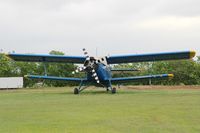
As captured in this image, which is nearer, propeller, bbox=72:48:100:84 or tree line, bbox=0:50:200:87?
propeller, bbox=72:48:100:84

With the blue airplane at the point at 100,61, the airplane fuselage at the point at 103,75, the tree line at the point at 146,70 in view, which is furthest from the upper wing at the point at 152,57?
the tree line at the point at 146,70

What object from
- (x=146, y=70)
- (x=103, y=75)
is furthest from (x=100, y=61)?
(x=146, y=70)

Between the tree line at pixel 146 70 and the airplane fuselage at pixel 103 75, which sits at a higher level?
the tree line at pixel 146 70

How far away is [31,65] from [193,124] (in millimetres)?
70955

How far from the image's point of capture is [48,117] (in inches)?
459

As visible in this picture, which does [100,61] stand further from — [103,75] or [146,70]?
[146,70]

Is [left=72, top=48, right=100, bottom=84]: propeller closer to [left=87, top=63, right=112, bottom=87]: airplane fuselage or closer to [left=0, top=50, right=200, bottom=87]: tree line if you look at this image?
[left=87, top=63, right=112, bottom=87]: airplane fuselage

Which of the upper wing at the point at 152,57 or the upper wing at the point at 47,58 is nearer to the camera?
the upper wing at the point at 152,57

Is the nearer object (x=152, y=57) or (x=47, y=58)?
(x=152, y=57)

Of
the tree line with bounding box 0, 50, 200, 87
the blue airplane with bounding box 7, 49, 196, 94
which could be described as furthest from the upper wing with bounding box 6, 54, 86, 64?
the tree line with bounding box 0, 50, 200, 87

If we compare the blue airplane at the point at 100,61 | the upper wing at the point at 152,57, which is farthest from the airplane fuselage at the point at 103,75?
the upper wing at the point at 152,57

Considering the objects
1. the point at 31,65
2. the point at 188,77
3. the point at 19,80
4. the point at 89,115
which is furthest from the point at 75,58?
the point at 31,65

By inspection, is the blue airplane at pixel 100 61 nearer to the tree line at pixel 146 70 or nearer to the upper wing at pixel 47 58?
the upper wing at pixel 47 58

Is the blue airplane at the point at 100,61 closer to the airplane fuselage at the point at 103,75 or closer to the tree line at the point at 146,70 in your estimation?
the airplane fuselage at the point at 103,75
